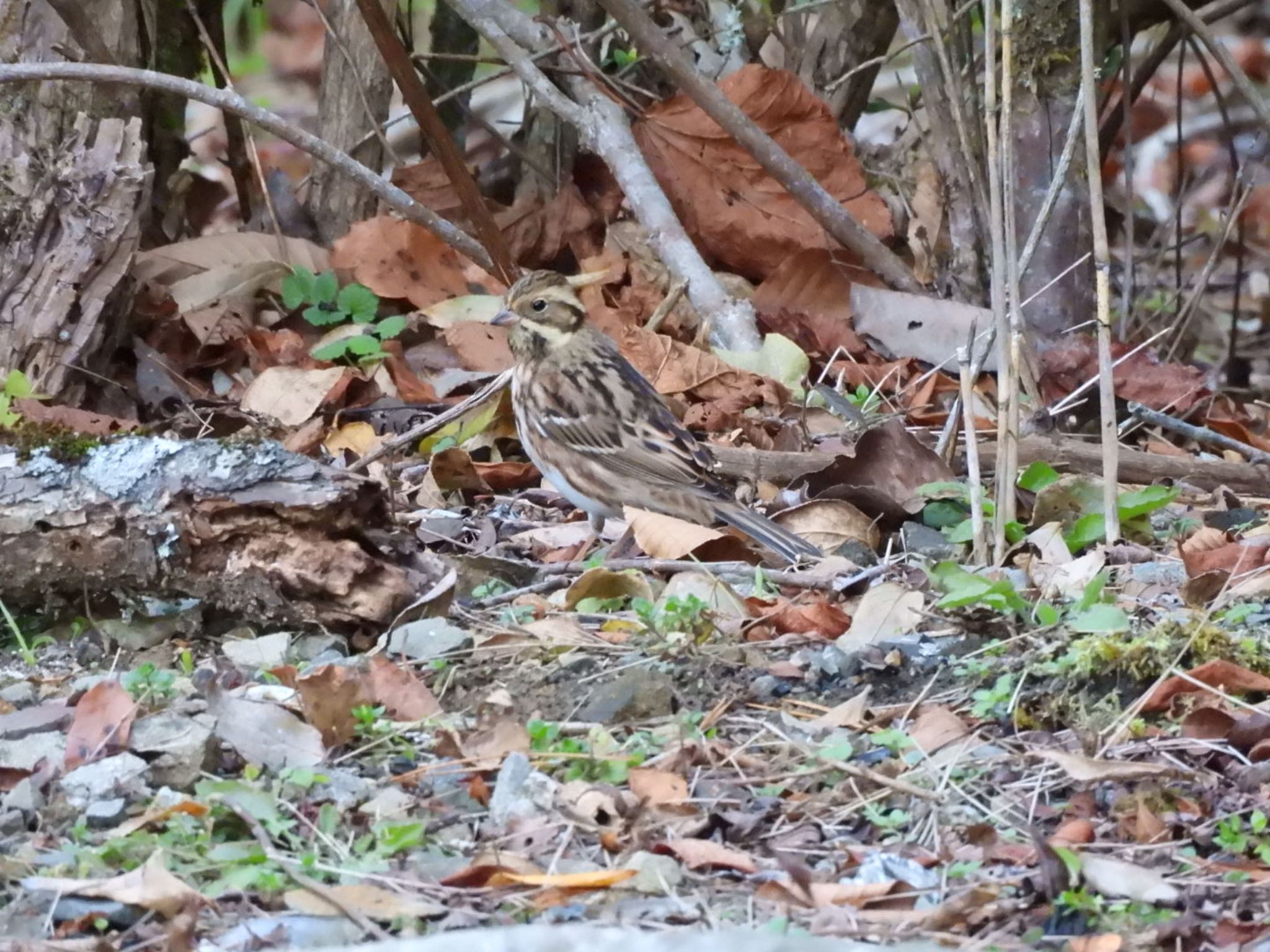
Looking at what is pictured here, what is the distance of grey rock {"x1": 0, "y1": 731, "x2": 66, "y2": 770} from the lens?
3570mm

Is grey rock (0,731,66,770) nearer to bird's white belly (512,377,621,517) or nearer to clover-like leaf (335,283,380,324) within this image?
bird's white belly (512,377,621,517)

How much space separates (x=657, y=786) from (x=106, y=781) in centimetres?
106

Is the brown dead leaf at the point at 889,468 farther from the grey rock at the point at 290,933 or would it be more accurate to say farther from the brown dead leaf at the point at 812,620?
the grey rock at the point at 290,933

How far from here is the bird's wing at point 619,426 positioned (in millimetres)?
5988

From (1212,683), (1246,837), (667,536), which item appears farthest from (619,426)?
(1246,837)

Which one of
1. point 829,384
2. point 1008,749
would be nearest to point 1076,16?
point 829,384

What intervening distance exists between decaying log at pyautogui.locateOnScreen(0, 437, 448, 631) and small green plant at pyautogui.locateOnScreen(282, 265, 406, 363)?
8.65ft

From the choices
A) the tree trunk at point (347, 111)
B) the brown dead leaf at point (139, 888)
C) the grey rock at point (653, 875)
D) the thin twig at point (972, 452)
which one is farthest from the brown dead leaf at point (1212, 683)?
the tree trunk at point (347, 111)

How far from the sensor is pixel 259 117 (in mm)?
6348

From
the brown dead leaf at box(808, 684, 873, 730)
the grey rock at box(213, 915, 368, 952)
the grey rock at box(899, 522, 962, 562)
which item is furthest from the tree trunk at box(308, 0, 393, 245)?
the grey rock at box(213, 915, 368, 952)

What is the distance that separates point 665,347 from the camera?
23.2 ft

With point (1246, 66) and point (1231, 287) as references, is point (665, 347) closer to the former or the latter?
point (1231, 287)

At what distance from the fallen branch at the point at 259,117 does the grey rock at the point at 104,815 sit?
334 centimetres

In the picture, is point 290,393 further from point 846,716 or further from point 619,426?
point 846,716
